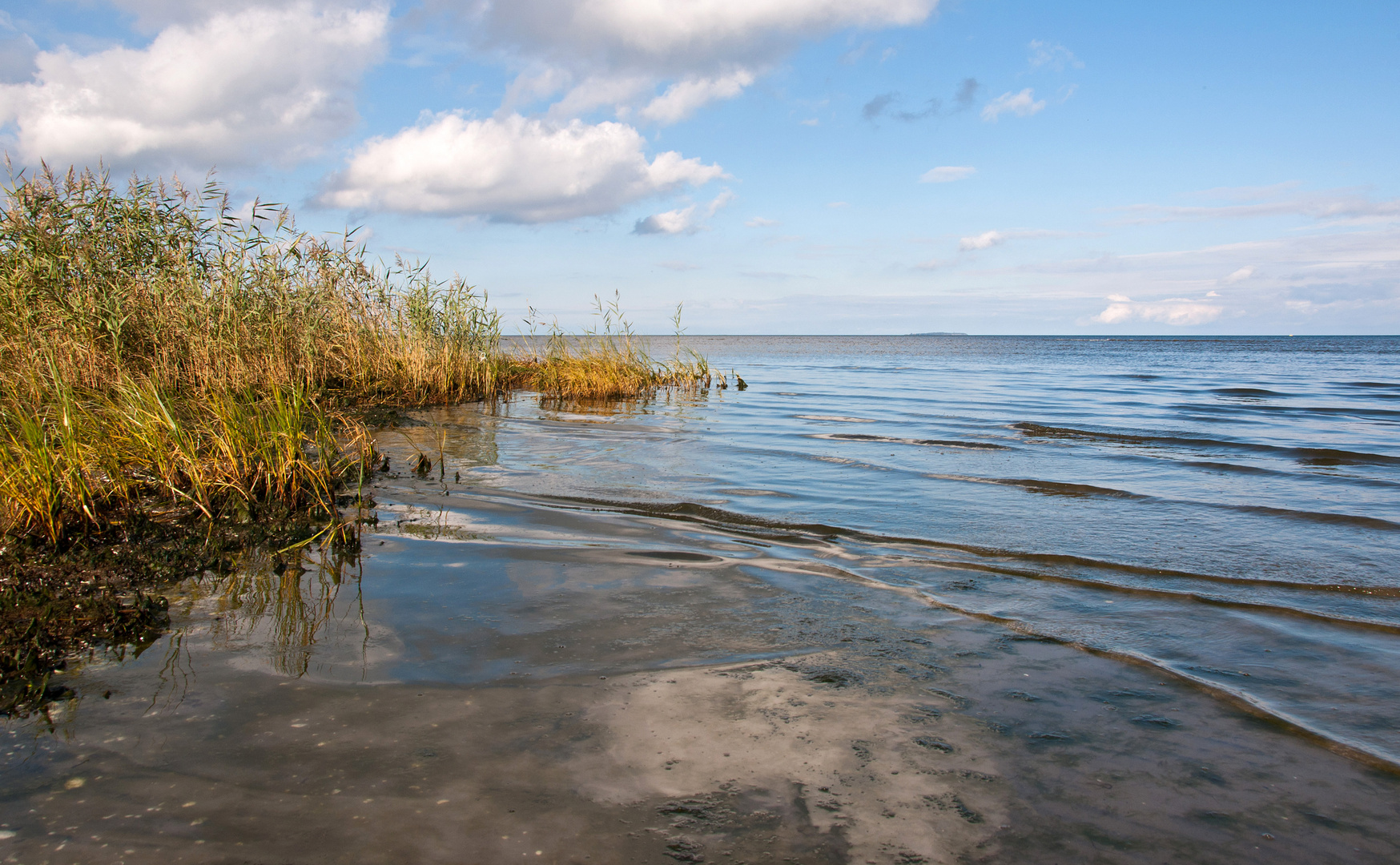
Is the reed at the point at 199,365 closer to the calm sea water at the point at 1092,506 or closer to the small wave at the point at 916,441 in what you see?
the calm sea water at the point at 1092,506

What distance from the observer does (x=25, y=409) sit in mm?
5160

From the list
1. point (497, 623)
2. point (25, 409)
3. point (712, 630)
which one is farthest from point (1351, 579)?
point (25, 409)

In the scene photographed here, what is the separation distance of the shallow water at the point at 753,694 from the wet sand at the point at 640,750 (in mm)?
13

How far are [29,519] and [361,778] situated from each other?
319cm

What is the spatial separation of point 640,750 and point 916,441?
838cm

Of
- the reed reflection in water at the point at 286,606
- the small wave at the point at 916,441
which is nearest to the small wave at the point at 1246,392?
the small wave at the point at 916,441

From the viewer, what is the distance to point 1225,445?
1026cm

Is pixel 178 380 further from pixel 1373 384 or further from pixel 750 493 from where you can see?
pixel 1373 384

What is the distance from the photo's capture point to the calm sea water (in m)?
3.63

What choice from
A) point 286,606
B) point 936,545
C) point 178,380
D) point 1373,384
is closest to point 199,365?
point 178,380

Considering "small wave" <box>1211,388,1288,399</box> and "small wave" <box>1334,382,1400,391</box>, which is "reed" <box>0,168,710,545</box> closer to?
→ "small wave" <box>1211,388,1288,399</box>

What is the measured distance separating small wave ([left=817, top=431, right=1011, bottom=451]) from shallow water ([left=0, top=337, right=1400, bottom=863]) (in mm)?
3221

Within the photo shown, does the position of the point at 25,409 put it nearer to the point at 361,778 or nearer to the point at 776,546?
the point at 361,778

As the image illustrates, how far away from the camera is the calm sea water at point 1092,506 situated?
11.9 feet
